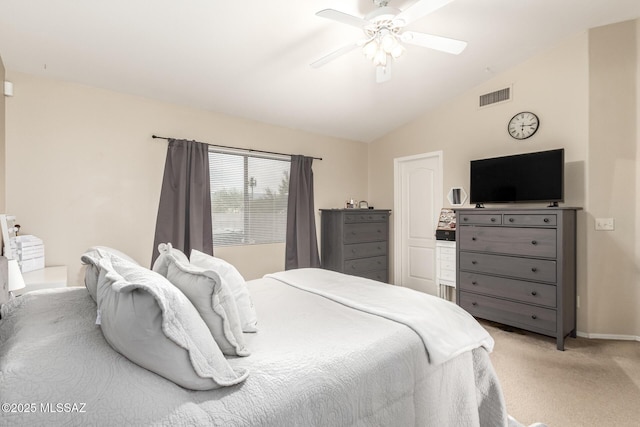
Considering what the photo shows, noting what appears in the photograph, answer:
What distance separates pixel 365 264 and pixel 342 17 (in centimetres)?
317

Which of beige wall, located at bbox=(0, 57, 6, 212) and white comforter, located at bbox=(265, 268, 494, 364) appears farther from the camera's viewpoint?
beige wall, located at bbox=(0, 57, 6, 212)

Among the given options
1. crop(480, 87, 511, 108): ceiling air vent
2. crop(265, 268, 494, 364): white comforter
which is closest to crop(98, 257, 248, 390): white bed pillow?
crop(265, 268, 494, 364): white comforter

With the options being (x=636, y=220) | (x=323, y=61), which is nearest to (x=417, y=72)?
(x=323, y=61)

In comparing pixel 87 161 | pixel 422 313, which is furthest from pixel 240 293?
pixel 87 161

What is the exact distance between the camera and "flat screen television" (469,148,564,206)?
2980mm

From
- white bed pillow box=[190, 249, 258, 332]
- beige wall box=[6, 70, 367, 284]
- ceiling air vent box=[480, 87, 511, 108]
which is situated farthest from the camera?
ceiling air vent box=[480, 87, 511, 108]

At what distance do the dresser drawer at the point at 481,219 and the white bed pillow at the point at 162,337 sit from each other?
9.77 ft

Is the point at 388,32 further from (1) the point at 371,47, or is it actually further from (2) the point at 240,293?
(2) the point at 240,293

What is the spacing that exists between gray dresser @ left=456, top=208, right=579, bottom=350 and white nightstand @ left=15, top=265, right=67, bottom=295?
3.62 meters

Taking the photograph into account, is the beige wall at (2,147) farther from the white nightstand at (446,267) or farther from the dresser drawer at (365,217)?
the white nightstand at (446,267)

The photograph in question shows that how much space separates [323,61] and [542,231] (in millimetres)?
2440

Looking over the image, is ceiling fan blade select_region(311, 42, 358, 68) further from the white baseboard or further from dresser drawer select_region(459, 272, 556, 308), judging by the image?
the white baseboard

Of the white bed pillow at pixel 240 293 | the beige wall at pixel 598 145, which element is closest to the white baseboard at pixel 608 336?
the beige wall at pixel 598 145

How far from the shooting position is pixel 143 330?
2.86 ft
